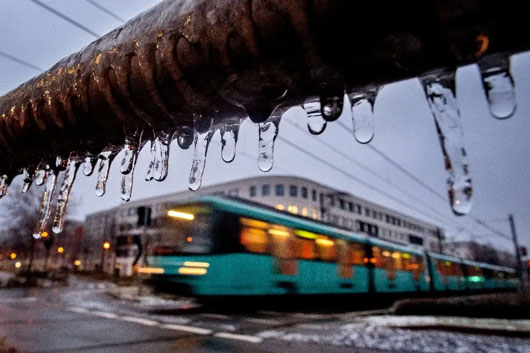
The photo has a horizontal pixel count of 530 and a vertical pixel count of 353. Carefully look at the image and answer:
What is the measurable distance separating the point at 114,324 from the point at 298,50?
30.0ft

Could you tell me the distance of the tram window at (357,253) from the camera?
15.0 meters

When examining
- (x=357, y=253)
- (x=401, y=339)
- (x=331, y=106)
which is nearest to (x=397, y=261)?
(x=357, y=253)

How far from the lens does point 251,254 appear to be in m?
10.7

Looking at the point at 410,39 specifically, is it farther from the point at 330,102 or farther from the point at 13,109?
the point at 13,109

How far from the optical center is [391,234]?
2901 inches

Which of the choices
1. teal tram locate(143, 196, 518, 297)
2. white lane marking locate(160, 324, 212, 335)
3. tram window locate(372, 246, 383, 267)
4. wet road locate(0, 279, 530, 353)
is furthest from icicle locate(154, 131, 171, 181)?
tram window locate(372, 246, 383, 267)

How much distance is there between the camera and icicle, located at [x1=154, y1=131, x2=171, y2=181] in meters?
1.40

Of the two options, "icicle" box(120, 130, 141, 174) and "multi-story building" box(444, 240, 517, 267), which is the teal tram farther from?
"multi-story building" box(444, 240, 517, 267)

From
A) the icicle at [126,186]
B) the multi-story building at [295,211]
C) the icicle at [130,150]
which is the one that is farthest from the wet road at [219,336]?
the multi-story building at [295,211]

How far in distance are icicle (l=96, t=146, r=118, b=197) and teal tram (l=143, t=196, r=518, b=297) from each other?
8405 millimetres

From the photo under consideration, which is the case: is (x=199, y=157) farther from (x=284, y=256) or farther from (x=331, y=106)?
(x=284, y=256)

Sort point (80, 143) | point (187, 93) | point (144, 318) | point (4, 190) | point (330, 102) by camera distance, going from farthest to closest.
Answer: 1. point (144, 318)
2. point (4, 190)
3. point (80, 143)
4. point (187, 93)
5. point (330, 102)

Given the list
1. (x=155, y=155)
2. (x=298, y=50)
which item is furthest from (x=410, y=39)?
(x=155, y=155)

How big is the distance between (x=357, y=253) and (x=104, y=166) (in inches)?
583
